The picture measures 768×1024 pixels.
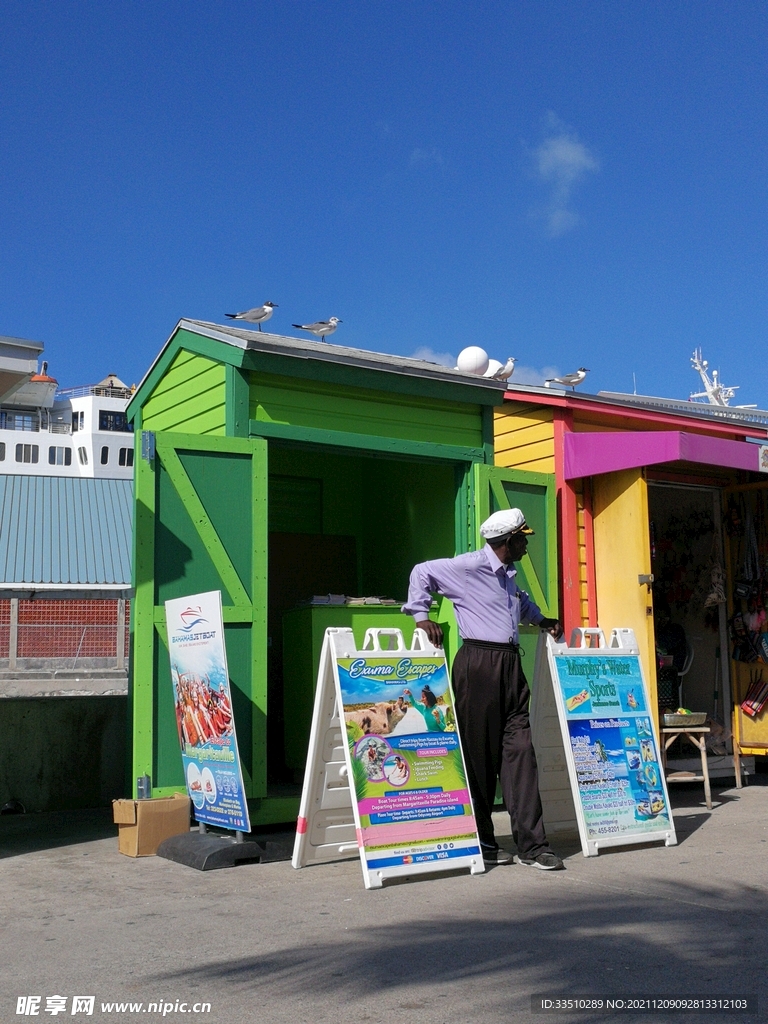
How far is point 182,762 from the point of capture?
6.39 metres

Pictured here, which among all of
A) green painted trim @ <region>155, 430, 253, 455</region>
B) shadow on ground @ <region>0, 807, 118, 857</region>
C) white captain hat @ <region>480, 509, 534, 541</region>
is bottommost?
shadow on ground @ <region>0, 807, 118, 857</region>

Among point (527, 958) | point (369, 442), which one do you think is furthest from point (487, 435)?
point (527, 958)

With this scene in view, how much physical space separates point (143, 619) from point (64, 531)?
5371mm

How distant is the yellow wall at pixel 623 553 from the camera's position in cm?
808

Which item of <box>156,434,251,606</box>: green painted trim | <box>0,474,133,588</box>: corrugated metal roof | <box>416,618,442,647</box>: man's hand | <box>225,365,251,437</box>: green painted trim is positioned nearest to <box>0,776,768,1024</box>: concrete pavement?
<box>416,618,442,647</box>: man's hand

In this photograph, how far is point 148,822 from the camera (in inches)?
237

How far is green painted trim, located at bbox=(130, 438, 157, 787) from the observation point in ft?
20.5

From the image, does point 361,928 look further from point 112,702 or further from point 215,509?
point 112,702

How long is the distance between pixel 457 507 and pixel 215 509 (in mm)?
2020

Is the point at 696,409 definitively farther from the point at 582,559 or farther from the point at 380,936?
the point at 380,936

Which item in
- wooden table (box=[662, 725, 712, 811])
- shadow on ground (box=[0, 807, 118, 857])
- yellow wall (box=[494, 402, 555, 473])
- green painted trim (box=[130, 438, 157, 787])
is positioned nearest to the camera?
green painted trim (box=[130, 438, 157, 787])

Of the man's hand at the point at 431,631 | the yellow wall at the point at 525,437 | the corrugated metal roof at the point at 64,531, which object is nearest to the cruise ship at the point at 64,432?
the corrugated metal roof at the point at 64,531

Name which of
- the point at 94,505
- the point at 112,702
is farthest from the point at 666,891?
the point at 94,505

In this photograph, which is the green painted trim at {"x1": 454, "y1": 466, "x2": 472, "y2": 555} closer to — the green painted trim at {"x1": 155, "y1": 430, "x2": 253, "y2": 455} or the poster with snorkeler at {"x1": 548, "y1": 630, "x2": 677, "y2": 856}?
the poster with snorkeler at {"x1": 548, "y1": 630, "x2": 677, "y2": 856}
